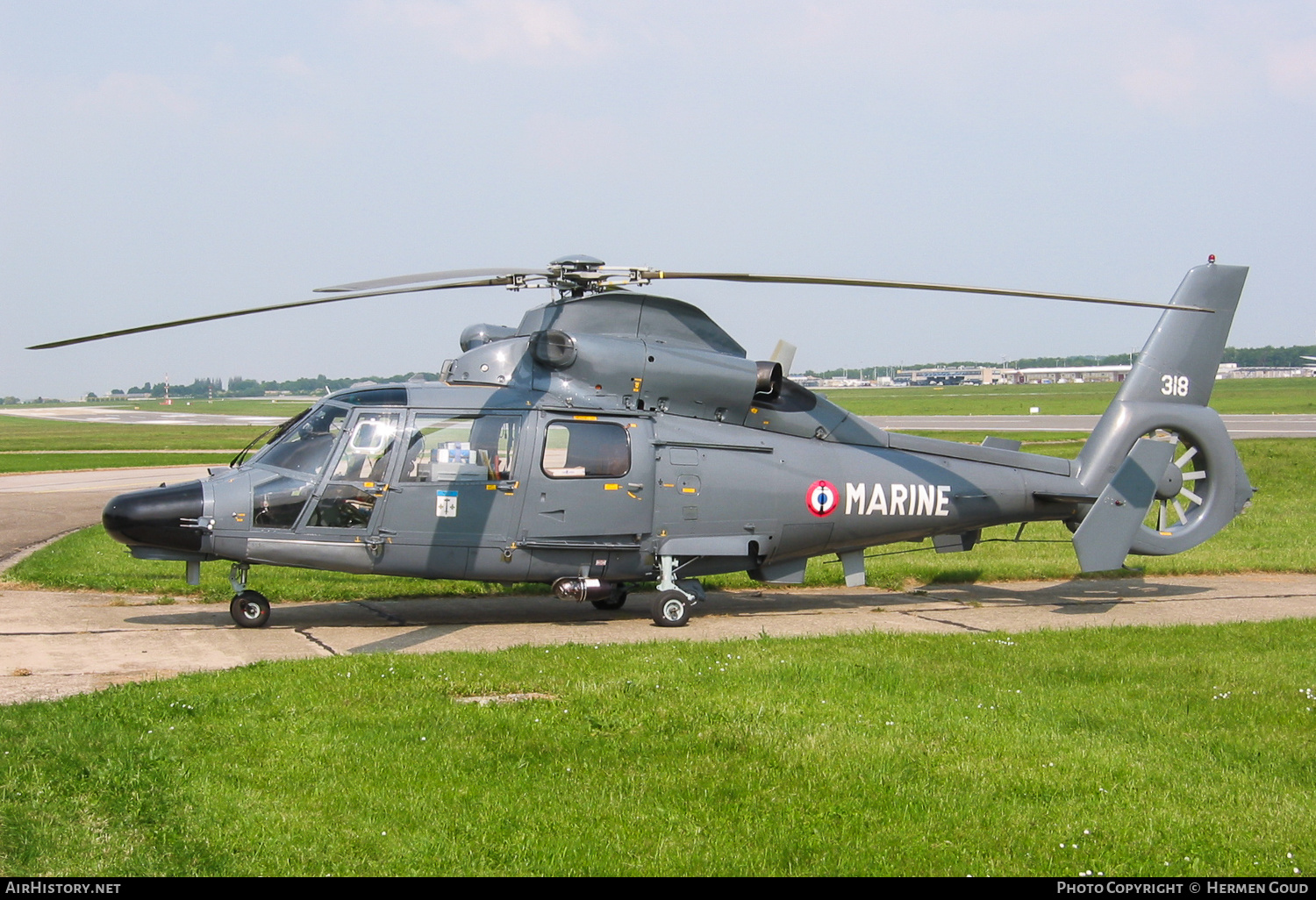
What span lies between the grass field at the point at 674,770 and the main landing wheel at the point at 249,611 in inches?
106

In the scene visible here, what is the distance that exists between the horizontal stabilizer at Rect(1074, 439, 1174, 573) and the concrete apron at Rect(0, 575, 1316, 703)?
69cm

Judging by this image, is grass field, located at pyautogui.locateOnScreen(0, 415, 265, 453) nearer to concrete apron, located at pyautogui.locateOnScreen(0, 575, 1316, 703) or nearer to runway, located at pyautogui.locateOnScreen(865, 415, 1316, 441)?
runway, located at pyautogui.locateOnScreen(865, 415, 1316, 441)

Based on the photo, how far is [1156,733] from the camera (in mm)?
7535

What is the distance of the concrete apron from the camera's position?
34.3 ft

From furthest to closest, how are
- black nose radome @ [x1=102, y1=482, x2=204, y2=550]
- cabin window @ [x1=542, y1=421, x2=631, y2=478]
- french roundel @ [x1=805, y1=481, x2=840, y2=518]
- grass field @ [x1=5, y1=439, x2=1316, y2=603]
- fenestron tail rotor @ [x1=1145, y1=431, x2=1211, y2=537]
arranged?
grass field @ [x1=5, y1=439, x2=1316, y2=603] → fenestron tail rotor @ [x1=1145, y1=431, x2=1211, y2=537] → french roundel @ [x1=805, y1=481, x2=840, y2=518] → cabin window @ [x1=542, y1=421, x2=631, y2=478] → black nose radome @ [x1=102, y1=482, x2=204, y2=550]

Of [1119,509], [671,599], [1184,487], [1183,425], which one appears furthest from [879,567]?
[671,599]

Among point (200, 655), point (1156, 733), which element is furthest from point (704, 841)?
point (200, 655)

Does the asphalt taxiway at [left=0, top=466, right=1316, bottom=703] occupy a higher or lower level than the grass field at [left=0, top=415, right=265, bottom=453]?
lower

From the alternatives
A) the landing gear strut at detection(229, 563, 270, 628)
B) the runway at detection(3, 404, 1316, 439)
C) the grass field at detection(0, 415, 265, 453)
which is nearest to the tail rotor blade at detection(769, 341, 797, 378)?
the landing gear strut at detection(229, 563, 270, 628)

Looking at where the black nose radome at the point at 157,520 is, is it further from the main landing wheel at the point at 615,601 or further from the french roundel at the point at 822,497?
the french roundel at the point at 822,497

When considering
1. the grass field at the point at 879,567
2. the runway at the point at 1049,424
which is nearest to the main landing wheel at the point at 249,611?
the grass field at the point at 879,567

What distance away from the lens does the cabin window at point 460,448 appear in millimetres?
12000

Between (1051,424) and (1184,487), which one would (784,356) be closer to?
(1184,487)

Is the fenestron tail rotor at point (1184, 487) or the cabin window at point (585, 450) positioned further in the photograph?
the fenestron tail rotor at point (1184, 487)
